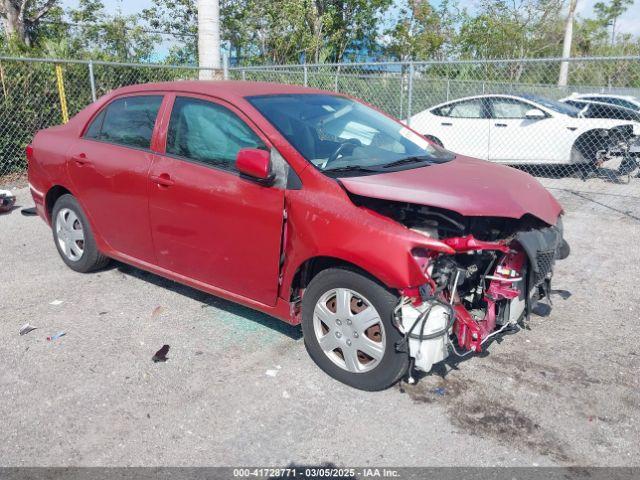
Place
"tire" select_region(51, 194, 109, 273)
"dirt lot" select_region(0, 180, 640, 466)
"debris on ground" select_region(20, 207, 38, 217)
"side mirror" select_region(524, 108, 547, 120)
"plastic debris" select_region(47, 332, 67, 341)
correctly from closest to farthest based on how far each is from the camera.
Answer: "dirt lot" select_region(0, 180, 640, 466)
"plastic debris" select_region(47, 332, 67, 341)
"tire" select_region(51, 194, 109, 273)
"debris on ground" select_region(20, 207, 38, 217)
"side mirror" select_region(524, 108, 547, 120)

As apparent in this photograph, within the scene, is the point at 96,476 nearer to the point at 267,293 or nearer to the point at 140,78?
the point at 267,293

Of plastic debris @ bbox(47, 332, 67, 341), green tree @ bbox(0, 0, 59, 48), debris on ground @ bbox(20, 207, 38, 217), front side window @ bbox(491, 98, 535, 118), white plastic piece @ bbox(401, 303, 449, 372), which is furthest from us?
green tree @ bbox(0, 0, 59, 48)

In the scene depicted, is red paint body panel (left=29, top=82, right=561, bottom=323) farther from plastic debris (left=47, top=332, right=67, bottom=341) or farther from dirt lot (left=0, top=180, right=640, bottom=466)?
plastic debris (left=47, top=332, right=67, bottom=341)

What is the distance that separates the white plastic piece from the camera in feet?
10.5

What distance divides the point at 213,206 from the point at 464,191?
1.65 metres

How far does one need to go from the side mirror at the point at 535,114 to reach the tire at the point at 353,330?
857 centimetres

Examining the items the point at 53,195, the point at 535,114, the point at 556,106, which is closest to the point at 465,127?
the point at 535,114

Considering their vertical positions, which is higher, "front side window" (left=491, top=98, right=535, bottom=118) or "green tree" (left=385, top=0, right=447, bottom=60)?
"green tree" (left=385, top=0, right=447, bottom=60)

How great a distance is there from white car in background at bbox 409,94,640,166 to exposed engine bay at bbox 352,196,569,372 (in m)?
7.60

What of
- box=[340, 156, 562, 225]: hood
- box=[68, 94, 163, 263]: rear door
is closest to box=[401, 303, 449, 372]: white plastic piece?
box=[340, 156, 562, 225]: hood

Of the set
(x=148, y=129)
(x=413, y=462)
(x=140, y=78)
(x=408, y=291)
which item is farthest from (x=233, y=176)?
(x=140, y=78)

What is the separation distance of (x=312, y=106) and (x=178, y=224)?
1.30m

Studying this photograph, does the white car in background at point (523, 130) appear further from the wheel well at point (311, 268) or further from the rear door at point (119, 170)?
the wheel well at point (311, 268)

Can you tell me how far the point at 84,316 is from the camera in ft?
15.0
